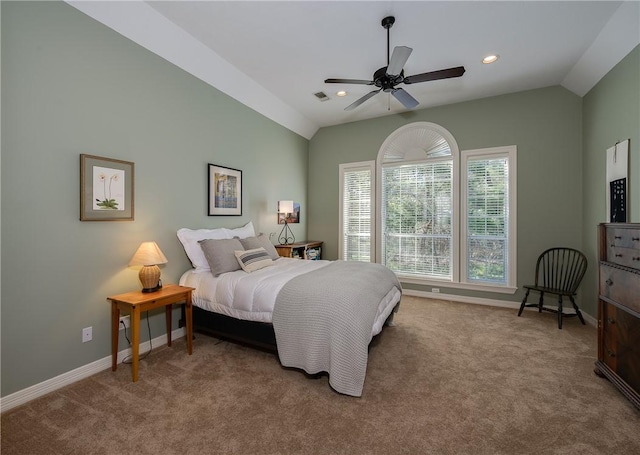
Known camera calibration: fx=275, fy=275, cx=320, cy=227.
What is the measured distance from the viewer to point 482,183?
4191mm

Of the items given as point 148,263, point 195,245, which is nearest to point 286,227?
point 195,245

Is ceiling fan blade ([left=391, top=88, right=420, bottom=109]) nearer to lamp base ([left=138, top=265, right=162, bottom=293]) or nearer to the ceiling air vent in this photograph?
the ceiling air vent

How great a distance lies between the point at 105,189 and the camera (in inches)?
92.0

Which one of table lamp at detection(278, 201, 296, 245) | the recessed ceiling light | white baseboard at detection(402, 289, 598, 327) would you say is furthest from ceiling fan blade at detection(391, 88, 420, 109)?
white baseboard at detection(402, 289, 598, 327)

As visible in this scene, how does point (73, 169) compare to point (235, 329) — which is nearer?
point (73, 169)

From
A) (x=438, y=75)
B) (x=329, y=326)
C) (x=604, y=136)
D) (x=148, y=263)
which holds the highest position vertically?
(x=438, y=75)

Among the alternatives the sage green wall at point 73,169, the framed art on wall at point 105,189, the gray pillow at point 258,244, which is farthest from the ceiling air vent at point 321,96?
the framed art on wall at point 105,189

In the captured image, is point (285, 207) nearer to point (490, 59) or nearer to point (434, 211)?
point (434, 211)

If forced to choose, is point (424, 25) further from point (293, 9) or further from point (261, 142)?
point (261, 142)

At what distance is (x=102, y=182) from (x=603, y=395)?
4197 millimetres


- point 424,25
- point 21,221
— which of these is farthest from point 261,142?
point 21,221

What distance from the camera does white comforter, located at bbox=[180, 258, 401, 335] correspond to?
241 cm

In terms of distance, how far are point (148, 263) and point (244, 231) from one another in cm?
145

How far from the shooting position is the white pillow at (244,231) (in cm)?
357
